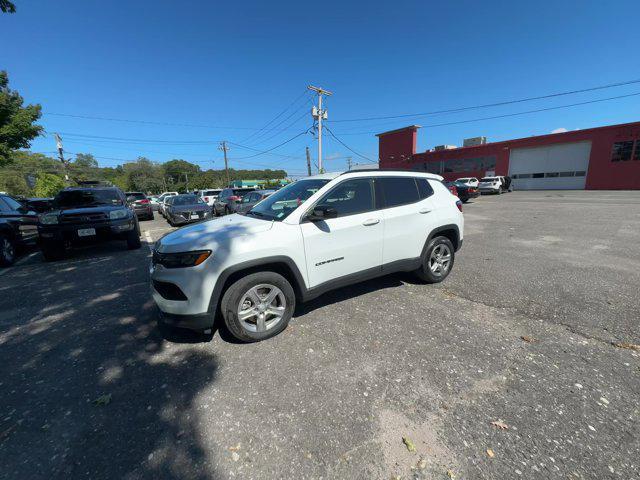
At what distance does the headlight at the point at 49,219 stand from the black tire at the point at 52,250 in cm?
50

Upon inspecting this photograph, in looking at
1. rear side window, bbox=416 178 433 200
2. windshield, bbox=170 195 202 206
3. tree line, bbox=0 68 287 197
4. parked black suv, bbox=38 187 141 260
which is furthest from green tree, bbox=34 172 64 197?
rear side window, bbox=416 178 433 200

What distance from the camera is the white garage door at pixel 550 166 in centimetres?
2734

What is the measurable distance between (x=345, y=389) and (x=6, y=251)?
27.7 feet

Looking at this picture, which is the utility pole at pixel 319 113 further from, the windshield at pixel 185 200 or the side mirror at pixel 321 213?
the side mirror at pixel 321 213

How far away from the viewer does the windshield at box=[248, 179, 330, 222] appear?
3.44 meters

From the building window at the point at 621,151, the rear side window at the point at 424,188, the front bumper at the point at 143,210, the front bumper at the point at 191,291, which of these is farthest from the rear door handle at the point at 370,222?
the building window at the point at 621,151

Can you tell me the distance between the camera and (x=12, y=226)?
685 centimetres

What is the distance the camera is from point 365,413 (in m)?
2.16

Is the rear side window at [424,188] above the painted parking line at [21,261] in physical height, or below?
above

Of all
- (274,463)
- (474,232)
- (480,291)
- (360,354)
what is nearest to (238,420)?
(274,463)

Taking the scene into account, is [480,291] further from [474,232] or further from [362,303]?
[474,232]

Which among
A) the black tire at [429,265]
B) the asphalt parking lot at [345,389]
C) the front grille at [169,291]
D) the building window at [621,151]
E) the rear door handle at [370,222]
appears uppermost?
the building window at [621,151]

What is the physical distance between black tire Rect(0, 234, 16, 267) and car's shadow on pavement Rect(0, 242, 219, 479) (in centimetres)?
298

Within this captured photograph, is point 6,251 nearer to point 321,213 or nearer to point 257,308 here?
point 257,308
